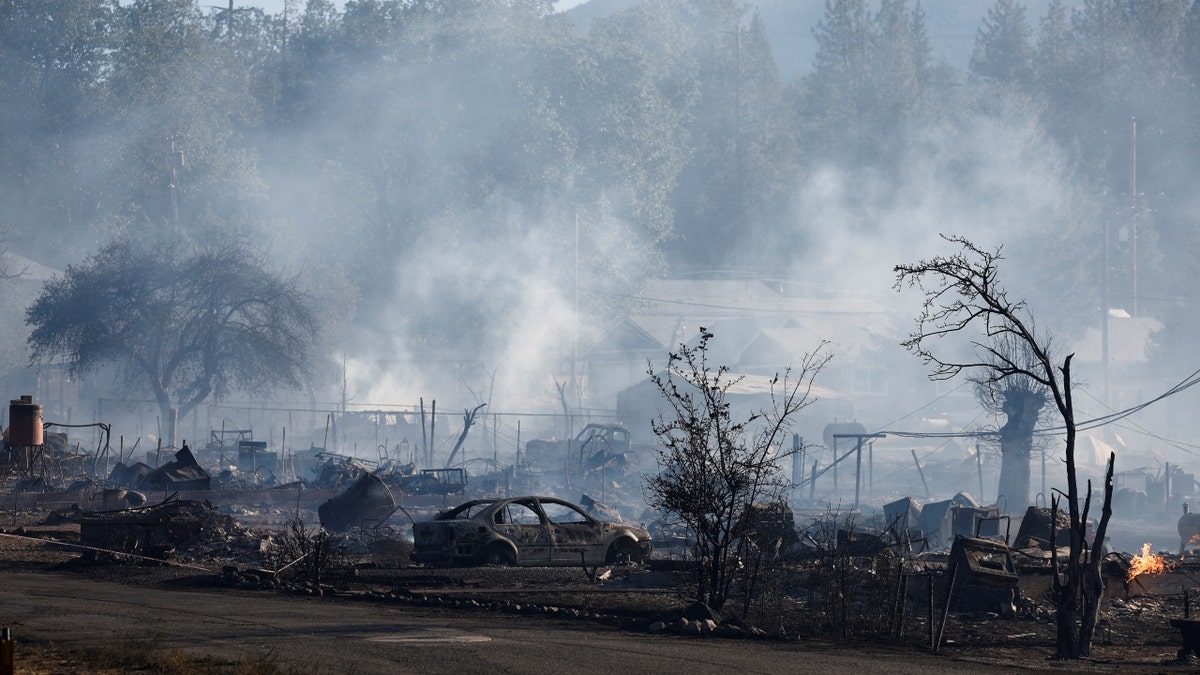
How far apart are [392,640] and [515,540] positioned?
849 cm

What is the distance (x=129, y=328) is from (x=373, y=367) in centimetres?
2147

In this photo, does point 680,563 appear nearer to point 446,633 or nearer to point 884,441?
point 446,633

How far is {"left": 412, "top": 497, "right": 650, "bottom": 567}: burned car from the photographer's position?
21766mm

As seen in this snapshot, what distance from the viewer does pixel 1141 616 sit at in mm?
19812

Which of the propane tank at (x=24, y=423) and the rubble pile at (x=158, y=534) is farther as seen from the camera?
the propane tank at (x=24, y=423)

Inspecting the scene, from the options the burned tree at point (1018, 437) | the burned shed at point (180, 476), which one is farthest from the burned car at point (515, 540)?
the burned tree at point (1018, 437)

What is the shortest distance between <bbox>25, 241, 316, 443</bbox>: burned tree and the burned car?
36.8 metres

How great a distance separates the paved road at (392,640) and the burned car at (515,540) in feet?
14.4

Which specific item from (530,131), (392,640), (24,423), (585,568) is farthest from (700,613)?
(530,131)

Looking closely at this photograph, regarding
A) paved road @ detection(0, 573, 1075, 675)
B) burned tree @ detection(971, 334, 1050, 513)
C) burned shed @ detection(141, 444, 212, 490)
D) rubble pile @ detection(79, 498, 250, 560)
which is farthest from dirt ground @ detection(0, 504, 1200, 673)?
burned tree @ detection(971, 334, 1050, 513)

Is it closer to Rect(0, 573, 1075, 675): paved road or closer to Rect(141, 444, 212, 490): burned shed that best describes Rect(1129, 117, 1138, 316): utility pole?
Rect(141, 444, 212, 490): burned shed

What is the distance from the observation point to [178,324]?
193ft

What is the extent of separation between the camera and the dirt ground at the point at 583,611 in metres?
12.8

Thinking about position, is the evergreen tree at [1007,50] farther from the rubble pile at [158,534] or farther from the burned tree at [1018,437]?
the rubble pile at [158,534]
